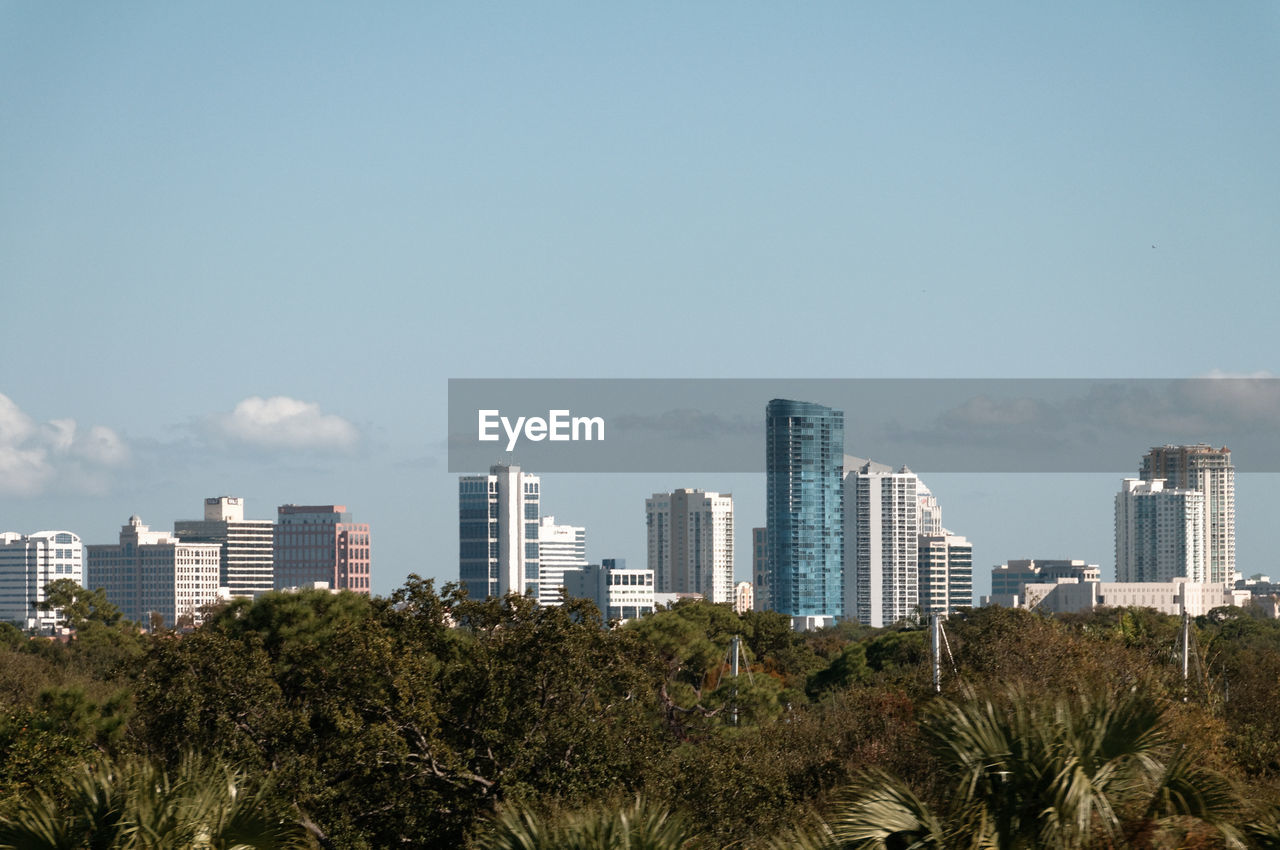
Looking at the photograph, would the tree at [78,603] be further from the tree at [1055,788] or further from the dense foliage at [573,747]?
the tree at [1055,788]

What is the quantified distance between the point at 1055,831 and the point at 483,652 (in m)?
11.0

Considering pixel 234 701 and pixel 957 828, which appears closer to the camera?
pixel 957 828

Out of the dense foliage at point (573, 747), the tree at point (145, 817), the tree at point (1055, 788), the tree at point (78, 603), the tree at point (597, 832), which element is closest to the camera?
the tree at point (1055, 788)

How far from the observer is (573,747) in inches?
736

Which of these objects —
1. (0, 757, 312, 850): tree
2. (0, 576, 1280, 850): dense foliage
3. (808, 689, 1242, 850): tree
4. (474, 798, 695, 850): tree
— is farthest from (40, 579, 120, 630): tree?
(808, 689, 1242, 850): tree

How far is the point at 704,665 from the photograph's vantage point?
38.9 meters

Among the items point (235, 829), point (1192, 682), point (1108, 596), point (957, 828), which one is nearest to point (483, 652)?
point (235, 829)

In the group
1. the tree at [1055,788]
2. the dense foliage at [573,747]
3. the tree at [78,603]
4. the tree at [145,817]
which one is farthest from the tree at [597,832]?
the tree at [78,603]

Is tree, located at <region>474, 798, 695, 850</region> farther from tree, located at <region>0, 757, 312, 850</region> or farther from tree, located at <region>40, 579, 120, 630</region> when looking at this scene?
tree, located at <region>40, 579, 120, 630</region>

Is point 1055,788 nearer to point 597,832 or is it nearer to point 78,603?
point 597,832

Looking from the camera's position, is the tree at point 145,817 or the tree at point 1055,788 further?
the tree at point 145,817

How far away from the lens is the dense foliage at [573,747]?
388 inches

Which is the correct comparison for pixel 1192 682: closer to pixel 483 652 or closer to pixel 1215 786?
pixel 483 652

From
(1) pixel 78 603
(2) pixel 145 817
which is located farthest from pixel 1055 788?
(1) pixel 78 603
